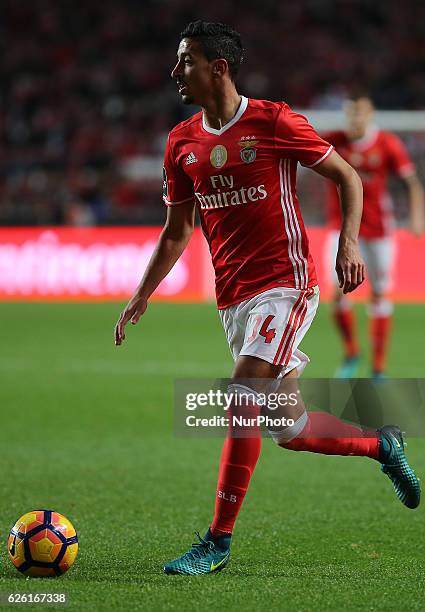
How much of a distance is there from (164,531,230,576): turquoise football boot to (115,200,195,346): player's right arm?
972mm

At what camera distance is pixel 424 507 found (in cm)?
541

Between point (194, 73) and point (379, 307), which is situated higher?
point (194, 73)

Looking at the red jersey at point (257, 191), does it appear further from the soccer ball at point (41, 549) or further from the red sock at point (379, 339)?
the red sock at point (379, 339)

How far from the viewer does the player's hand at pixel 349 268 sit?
4.17 meters

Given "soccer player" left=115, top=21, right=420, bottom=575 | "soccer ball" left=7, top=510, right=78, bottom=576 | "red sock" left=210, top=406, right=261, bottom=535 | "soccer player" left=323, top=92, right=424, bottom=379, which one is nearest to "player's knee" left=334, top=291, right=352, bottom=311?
"soccer player" left=323, top=92, right=424, bottom=379

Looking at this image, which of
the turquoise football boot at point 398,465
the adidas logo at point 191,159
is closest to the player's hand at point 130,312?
the adidas logo at point 191,159

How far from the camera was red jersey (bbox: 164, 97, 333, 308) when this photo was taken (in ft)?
14.4

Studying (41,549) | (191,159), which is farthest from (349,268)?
(41,549)

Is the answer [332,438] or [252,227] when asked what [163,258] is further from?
[332,438]

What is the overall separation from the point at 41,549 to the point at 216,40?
2.04 metres

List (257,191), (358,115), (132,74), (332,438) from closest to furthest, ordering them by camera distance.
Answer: (257,191) < (332,438) < (358,115) < (132,74)

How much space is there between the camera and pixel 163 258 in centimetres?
475

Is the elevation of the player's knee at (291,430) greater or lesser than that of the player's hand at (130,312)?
lesser

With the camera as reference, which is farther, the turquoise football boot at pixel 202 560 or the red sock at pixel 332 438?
the red sock at pixel 332 438
